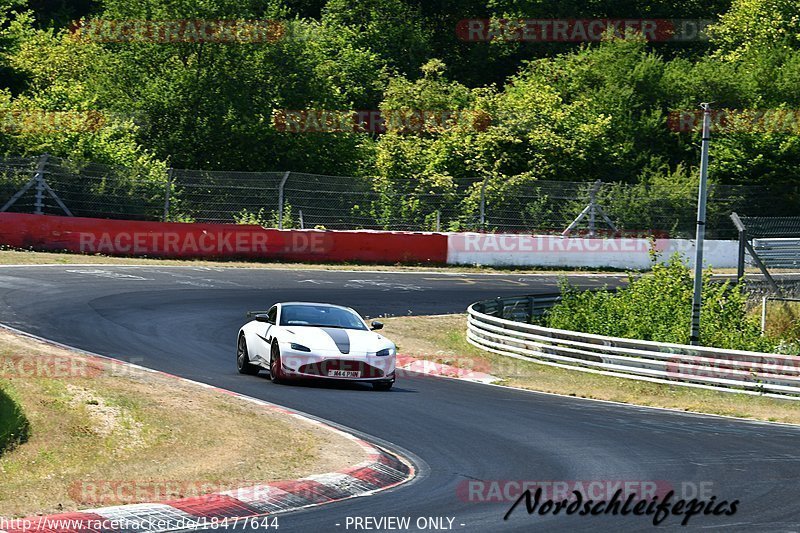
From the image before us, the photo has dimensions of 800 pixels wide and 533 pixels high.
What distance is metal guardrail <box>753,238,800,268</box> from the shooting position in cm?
3178

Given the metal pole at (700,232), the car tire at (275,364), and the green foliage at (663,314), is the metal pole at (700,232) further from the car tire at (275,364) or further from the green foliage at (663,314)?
the car tire at (275,364)

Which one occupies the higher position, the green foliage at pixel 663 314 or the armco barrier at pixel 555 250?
the armco barrier at pixel 555 250

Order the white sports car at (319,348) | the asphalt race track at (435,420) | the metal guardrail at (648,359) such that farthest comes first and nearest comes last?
the metal guardrail at (648,359) < the white sports car at (319,348) < the asphalt race track at (435,420)

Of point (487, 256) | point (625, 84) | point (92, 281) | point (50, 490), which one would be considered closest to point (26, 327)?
point (92, 281)

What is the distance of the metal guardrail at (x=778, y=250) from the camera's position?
104 feet

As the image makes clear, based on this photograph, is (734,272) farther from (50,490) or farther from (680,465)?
(50,490)

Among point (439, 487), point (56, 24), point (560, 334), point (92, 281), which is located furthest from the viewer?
point (56, 24)

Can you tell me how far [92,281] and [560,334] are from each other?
484 inches

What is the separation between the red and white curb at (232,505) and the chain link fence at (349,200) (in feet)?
85.4

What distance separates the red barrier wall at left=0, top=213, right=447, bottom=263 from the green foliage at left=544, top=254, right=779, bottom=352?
9.46m

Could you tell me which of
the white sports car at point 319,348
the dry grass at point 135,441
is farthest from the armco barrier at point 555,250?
the dry grass at point 135,441

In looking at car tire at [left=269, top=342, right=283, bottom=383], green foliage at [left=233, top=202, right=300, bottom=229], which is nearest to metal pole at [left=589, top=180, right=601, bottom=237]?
green foliage at [left=233, top=202, right=300, bottom=229]

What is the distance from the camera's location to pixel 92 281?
30.0 m

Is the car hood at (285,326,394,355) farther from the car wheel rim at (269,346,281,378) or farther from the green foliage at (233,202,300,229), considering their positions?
the green foliage at (233,202,300,229)
